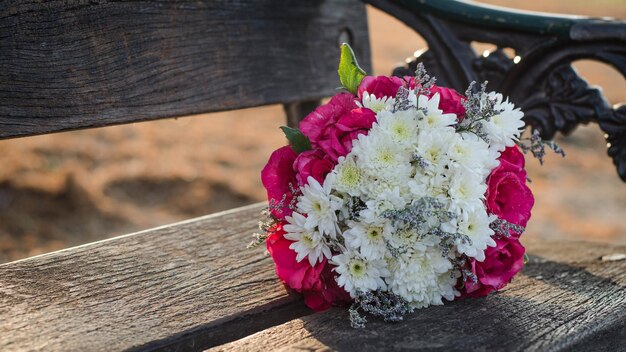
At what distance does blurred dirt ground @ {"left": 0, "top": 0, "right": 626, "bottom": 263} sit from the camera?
4121 millimetres

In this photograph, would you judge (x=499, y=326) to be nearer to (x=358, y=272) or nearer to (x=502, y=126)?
(x=358, y=272)

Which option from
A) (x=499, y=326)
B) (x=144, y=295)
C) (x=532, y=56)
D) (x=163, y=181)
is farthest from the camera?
(x=163, y=181)

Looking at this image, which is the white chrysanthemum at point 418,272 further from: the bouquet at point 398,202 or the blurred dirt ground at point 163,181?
the blurred dirt ground at point 163,181

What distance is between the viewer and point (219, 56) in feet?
7.72

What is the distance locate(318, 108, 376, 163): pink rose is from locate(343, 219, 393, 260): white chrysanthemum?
157mm

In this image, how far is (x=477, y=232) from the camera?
1.66 meters

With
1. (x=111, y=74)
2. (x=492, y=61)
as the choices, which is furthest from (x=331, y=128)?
(x=492, y=61)

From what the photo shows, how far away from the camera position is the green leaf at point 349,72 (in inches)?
71.5

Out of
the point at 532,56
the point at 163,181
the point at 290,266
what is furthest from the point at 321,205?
the point at 163,181

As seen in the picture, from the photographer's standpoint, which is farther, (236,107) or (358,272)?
(236,107)

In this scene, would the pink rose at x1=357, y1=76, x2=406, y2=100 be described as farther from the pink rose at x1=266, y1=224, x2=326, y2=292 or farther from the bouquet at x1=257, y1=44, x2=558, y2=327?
the pink rose at x1=266, y1=224, x2=326, y2=292

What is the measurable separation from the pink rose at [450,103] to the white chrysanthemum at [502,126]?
0.07 metres

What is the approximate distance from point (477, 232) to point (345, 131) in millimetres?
353

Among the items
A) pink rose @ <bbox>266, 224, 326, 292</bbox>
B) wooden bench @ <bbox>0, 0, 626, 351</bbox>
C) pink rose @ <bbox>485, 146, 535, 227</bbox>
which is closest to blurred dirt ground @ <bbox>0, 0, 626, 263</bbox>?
wooden bench @ <bbox>0, 0, 626, 351</bbox>
